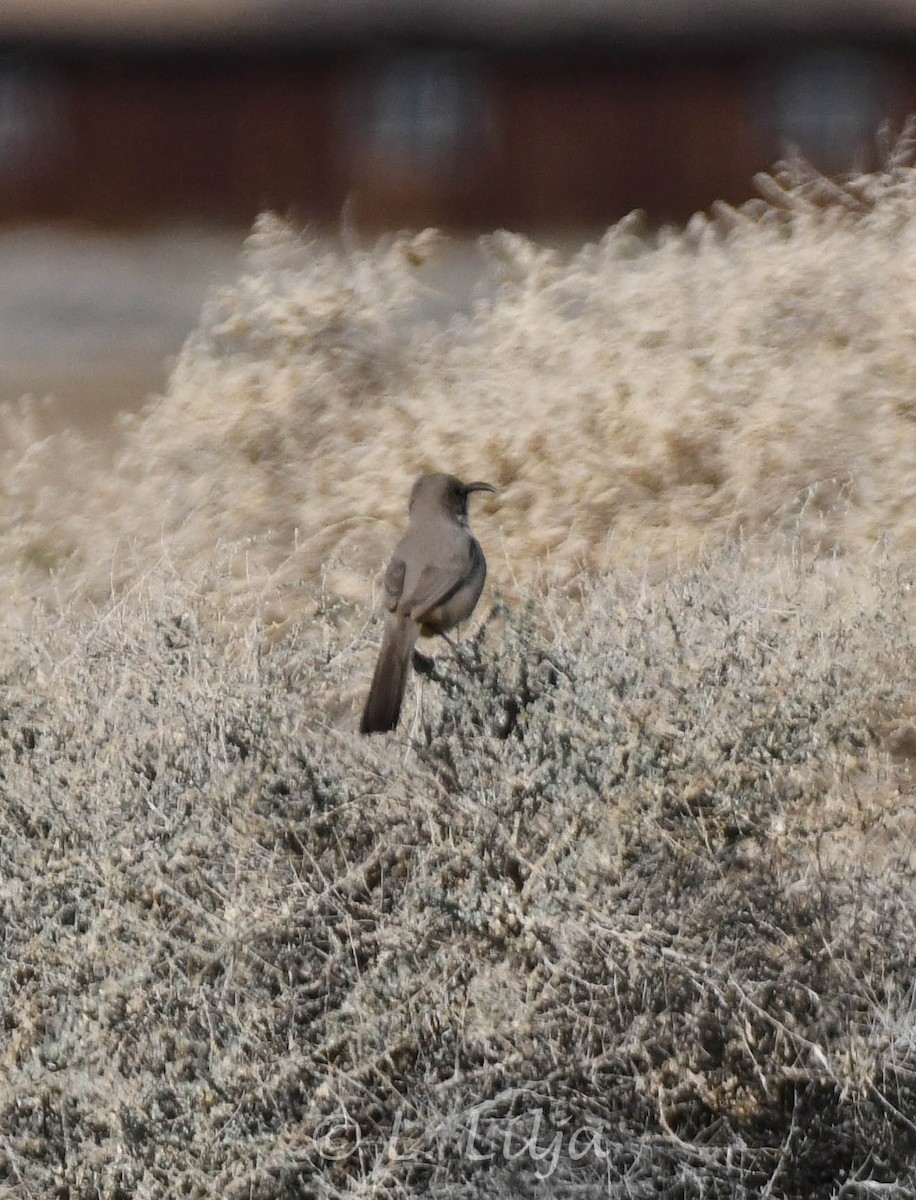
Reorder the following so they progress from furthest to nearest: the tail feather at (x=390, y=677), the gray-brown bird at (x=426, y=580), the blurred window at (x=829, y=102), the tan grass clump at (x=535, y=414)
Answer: the blurred window at (x=829, y=102) → the tan grass clump at (x=535, y=414) → the gray-brown bird at (x=426, y=580) → the tail feather at (x=390, y=677)

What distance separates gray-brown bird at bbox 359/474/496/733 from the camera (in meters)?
4.63

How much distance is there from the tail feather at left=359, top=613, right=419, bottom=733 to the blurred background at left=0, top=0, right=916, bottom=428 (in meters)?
14.5

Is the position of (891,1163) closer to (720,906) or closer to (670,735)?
(720,906)

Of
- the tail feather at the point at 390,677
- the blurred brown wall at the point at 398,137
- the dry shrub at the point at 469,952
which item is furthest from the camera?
the blurred brown wall at the point at 398,137

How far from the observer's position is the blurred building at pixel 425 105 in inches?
767

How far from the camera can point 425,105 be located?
2041 cm

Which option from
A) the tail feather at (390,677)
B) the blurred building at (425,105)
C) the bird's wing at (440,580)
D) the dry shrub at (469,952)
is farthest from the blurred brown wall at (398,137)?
the dry shrub at (469,952)

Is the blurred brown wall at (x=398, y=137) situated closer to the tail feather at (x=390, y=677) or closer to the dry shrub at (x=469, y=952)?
the tail feather at (x=390, y=677)

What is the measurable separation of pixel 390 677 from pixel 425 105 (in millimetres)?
16775

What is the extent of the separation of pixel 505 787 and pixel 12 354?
52.4ft

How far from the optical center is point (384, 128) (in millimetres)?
20250

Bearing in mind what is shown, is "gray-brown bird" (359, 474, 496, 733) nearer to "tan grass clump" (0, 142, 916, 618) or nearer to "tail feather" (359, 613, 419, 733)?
"tail feather" (359, 613, 419, 733)

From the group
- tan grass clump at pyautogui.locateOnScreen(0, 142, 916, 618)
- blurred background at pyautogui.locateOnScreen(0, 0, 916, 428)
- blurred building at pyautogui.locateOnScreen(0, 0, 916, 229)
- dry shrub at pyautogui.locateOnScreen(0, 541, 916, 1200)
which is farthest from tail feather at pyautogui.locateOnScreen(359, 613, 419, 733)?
blurred building at pyautogui.locateOnScreen(0, 0, 916, 229)

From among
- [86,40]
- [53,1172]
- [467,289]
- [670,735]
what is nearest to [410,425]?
[670,735]
